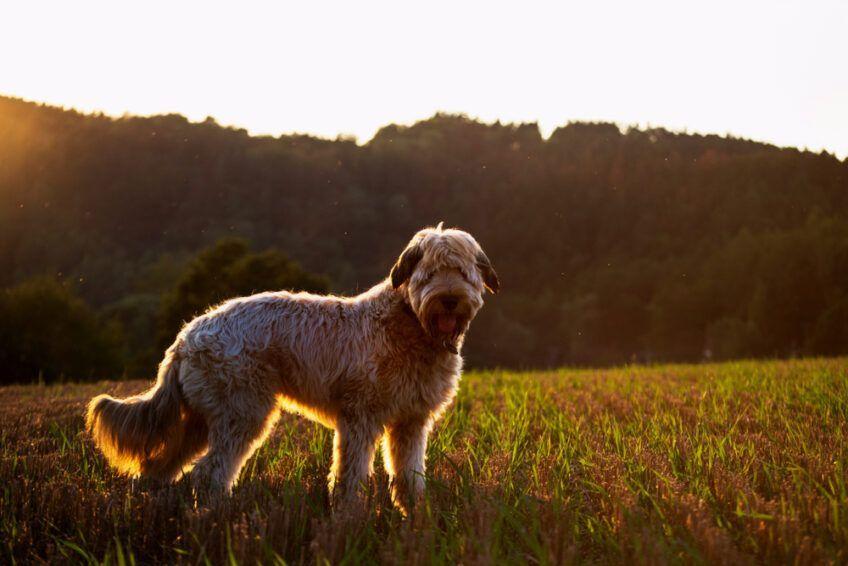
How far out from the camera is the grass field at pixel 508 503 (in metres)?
3.34

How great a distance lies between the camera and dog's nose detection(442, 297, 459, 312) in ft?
16.5

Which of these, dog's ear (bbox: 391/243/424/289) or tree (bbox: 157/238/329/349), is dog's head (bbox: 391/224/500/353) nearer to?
dog's ear (bbox: 391/243/424/289)

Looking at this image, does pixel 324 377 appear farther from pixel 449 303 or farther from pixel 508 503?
pixel 508 503

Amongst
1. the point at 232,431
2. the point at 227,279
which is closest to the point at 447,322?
the point at 232,431

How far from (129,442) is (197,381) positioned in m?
0.79

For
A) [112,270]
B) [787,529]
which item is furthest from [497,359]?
[787,529]

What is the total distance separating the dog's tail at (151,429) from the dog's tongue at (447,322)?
219 centimetres

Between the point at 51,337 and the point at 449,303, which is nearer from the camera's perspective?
the point at 449,303

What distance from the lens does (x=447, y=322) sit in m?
5.15

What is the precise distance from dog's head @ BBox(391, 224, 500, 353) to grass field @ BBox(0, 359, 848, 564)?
3.28 ft

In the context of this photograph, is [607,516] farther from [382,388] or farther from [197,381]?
[197,381]

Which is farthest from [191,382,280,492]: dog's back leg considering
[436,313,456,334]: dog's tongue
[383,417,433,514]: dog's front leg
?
[436,313,456,334]: dog's tongue

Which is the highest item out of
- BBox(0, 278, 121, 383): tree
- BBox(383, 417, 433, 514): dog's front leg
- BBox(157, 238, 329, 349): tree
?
BBox(383, 417, 433, 514): dog's front leg

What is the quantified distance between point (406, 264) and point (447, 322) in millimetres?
597
